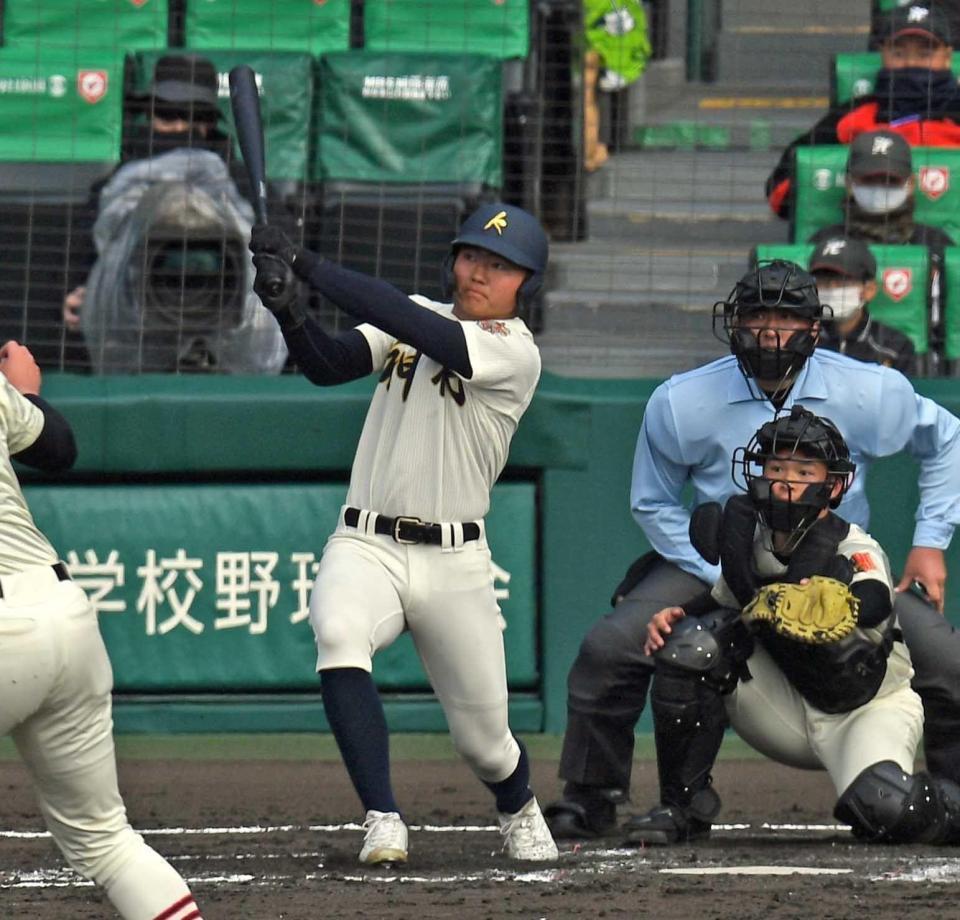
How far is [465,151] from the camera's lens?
8859 mm

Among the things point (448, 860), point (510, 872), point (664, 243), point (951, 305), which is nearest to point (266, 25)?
point (664, 243)

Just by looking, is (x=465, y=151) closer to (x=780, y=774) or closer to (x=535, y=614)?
(x=535, y=614)

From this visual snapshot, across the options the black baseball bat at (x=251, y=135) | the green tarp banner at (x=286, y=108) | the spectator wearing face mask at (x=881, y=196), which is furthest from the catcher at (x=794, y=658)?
the green tarp banner at (x=286, y=108)

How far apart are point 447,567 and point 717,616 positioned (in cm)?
82

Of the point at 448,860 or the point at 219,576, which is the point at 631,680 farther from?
the point at 219,576

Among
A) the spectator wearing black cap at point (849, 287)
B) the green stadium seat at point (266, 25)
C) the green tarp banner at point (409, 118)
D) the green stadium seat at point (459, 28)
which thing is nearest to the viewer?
the spectator wearing black cap at point (849, 287)

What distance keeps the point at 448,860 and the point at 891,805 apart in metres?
→ 1.16

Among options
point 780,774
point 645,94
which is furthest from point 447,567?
point 645,94

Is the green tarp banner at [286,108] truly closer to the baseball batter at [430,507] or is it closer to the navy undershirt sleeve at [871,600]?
the baseball batter at [430,507]

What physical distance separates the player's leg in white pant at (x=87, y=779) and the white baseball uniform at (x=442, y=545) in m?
1.32

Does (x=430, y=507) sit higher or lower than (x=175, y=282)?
lower

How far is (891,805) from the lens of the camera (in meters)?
5.46

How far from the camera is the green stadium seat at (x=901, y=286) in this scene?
8047mm

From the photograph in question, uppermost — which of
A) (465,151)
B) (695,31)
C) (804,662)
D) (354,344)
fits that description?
(695,31)
